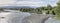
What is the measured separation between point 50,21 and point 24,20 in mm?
260

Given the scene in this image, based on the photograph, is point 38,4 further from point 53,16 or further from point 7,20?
point 7,20

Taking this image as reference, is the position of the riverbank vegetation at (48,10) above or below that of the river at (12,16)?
above

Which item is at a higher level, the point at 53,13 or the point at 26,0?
the point at 26,0

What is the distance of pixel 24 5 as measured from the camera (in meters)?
0.98

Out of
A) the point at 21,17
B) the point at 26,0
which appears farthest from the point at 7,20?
the point at 26,0

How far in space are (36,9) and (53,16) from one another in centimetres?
18

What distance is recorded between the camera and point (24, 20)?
982mm

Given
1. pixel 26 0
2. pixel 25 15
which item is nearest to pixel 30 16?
pixel 25 15

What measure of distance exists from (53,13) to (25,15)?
0.28 meters

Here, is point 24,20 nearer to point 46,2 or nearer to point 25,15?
point 25,15

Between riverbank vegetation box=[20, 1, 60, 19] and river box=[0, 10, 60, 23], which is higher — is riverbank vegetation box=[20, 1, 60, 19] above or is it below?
above

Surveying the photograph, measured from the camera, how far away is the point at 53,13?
0.95 meters

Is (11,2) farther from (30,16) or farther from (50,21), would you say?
(50,21)

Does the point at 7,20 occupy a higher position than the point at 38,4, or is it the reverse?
the point at 38,4
